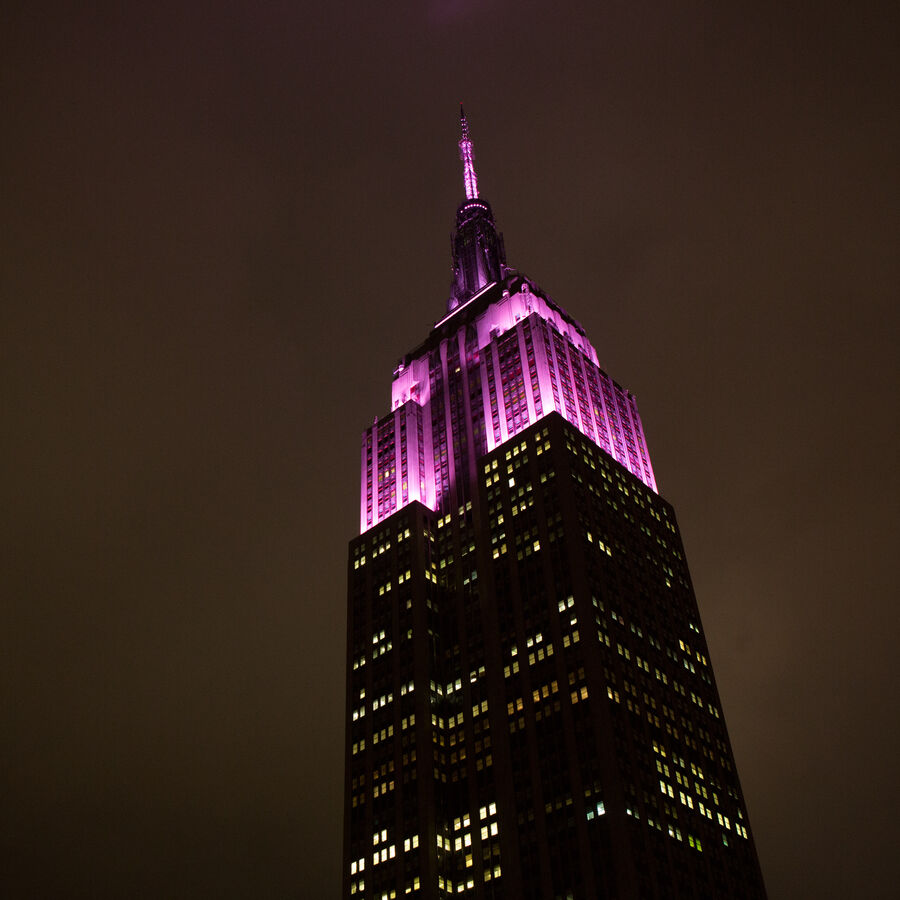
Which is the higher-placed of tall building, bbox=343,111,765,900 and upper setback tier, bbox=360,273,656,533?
upper setback tier, bbox=360,273,656,533

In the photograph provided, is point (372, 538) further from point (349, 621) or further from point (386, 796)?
point (386, 796)

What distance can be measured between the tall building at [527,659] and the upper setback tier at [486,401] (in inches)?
17.0

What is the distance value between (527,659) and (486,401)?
168 ft

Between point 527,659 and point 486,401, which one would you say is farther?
point 486,401

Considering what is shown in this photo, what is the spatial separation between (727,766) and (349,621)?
61.7 metres

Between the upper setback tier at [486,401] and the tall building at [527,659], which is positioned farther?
the upper setback tier at [486,401]

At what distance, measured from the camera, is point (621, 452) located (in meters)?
168

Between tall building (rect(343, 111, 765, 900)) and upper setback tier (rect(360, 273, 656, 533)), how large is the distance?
1.42 ft

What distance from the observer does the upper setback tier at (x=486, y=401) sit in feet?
541

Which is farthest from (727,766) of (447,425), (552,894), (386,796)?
(447,425)

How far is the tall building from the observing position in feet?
394

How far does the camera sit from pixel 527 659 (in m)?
135

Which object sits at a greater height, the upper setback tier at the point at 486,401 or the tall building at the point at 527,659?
the upper setback tier at the point at 486,401

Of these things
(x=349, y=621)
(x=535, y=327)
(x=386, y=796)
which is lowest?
(x=386, y=796)
